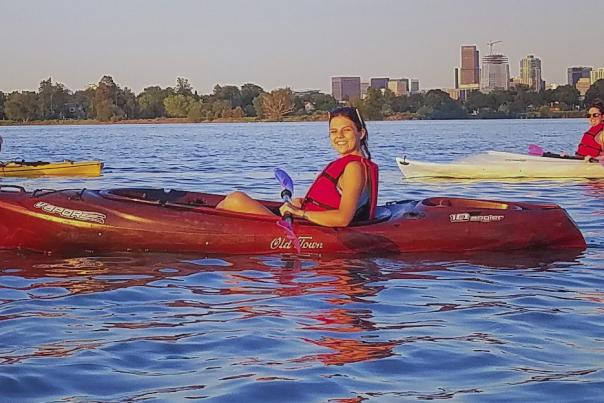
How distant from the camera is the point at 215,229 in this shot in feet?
23.8

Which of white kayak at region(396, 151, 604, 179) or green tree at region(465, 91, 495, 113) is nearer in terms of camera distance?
white kayak at region(396, 151, 604, 179)

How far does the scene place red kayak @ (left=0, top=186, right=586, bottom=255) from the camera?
7223 millimetres

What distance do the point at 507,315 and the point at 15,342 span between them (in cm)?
256

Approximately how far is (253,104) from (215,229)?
99387 millimetres

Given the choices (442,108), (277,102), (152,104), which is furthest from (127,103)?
(442,108)

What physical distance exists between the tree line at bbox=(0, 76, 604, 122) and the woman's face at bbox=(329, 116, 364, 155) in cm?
8779

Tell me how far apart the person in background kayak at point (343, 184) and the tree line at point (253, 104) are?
287ft

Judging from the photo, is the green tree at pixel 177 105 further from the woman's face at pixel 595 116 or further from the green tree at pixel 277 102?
the woman's face at pixel 595 116

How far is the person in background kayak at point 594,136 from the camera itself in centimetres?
1410

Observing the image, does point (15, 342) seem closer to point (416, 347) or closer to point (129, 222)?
point (416, 347)

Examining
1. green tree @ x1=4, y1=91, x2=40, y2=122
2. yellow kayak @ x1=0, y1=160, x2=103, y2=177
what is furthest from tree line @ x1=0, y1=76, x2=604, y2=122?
yellow kayak @ x1=0, y1=160, x2=103, y2=177

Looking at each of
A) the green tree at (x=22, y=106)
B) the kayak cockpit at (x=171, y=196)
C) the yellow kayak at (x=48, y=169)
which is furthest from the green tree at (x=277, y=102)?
the kayak cockpit at (x=171, y=196)

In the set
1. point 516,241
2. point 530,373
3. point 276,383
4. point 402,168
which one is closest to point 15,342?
point 276,383

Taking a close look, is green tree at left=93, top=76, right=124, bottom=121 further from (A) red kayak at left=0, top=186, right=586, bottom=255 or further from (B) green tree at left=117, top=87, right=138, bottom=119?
(A) red kayak at left=0, top=186, right=586, bottom=255
